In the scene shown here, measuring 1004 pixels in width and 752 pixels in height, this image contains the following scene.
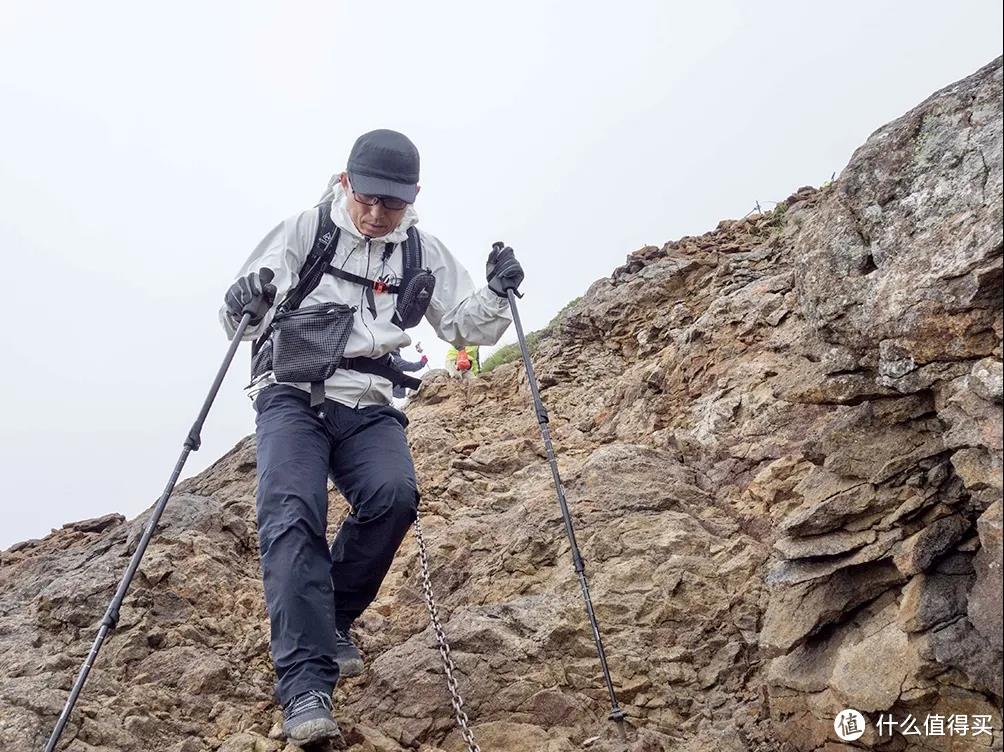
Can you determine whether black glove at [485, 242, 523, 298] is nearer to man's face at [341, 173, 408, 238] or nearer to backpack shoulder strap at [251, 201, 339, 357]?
man's face at [341, 173, 408, 238]

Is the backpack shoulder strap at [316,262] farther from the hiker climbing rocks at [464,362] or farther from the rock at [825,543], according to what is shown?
the hiker climbing rocks at [464,362]

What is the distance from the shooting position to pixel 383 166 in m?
6.80

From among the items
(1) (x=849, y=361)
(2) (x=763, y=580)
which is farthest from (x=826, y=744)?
(1) (x=849, y=361)

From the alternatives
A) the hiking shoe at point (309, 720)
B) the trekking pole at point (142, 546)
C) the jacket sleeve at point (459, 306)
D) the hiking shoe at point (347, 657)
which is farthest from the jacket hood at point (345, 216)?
the hiking shoe at point (309, 720)

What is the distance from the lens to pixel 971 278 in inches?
176

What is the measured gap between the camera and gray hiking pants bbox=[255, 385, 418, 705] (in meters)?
5.54

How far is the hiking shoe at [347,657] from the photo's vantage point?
6.63 m

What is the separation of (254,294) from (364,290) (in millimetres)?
899

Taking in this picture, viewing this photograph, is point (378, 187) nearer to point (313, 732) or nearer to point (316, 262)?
point (316, 262)

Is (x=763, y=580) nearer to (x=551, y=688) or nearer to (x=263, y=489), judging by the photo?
(x=551, y=688)

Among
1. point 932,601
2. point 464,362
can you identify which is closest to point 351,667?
point 932,601

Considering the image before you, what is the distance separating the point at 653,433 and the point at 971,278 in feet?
16.8

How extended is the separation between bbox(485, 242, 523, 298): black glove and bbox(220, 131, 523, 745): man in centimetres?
55

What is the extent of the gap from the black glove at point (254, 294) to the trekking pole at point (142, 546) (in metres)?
0.06
